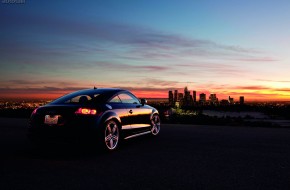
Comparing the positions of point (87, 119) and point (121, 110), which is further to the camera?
point (121, 110)

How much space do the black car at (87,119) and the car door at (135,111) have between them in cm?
3

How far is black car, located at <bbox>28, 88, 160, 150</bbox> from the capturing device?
7.81 metres

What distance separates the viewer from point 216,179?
18.7 feet

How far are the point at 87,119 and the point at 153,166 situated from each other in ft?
6.65

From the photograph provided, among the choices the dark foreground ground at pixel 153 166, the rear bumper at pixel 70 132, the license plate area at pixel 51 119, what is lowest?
the dark foreground ground at pixel 153 166

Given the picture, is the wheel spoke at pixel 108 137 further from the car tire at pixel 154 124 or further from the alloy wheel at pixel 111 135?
the car tire at pixel 154 124

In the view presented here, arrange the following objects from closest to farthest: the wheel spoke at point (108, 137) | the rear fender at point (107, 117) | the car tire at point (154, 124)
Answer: the rear fender at point (107, 117)
the wheel spoke at point (108, 137)
the car tire at point (154, 124)

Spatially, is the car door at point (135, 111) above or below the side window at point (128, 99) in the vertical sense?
below

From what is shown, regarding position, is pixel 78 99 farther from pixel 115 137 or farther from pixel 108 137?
pixel 115 137

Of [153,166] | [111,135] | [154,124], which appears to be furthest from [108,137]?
[154,124]

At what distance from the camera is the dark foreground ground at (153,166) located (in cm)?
540

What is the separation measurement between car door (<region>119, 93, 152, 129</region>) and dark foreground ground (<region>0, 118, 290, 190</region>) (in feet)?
1.95

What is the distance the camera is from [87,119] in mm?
7887

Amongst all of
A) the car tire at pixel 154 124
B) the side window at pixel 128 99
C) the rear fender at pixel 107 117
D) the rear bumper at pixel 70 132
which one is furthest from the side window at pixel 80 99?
the car tire at pixel 154 124
